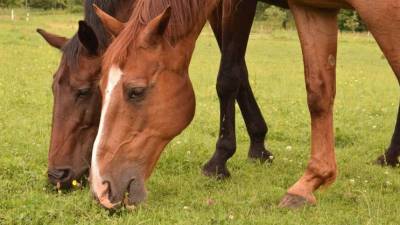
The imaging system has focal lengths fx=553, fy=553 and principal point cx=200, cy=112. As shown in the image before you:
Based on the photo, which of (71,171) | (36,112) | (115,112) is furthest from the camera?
(36,112)

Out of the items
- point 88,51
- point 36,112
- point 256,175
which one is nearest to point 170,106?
point 88,51

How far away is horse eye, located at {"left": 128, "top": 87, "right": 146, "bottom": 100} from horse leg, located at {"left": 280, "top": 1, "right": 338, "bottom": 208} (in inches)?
56.0

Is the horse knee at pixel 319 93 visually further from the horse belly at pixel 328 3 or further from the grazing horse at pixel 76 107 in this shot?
the grazing horse at pixel 76 107

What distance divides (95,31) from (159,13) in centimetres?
88

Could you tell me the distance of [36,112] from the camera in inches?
334

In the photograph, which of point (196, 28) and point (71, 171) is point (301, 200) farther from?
point (71, 171)

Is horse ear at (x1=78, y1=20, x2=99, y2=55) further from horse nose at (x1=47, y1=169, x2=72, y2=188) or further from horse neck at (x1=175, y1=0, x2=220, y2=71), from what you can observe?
horse nose at (x1=47, y1=169, x2=72, y2=188)

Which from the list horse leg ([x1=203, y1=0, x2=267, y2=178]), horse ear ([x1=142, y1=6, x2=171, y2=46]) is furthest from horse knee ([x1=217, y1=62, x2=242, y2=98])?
horse ear ([x1=142, y1=6, x2=171, y2=46])

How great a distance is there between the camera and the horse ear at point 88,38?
4.12 metres

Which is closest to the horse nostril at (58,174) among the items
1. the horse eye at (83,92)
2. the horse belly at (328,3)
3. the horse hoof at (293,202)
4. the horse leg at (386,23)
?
the horse eye at (83,92)

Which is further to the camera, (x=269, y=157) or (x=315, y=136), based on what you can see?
(x=269, y=157)

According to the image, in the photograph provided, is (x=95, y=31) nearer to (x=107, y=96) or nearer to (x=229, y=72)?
(x=107, y=96)

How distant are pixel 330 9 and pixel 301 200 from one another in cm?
150

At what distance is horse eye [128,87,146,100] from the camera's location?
354 centimetres
